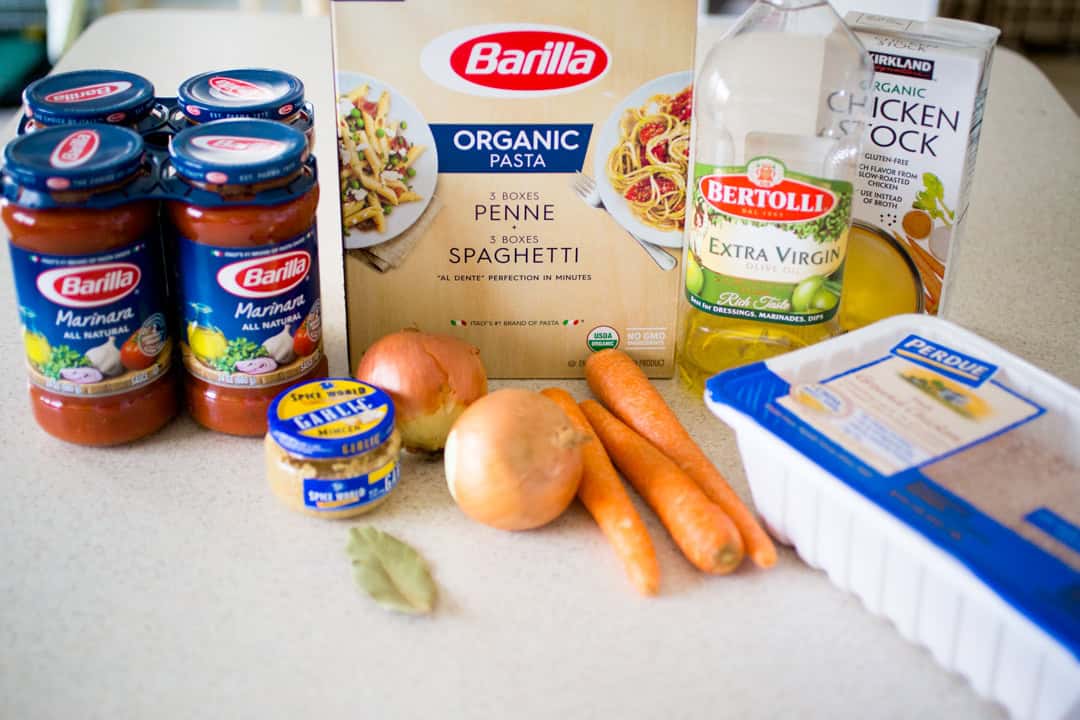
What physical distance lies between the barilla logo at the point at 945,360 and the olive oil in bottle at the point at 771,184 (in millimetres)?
103

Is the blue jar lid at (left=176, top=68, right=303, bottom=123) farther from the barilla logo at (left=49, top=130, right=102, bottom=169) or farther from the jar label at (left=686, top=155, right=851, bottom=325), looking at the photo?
the jar label at (left=686, top=155, right=851, bottom=325)

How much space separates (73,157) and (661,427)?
1.96 feet

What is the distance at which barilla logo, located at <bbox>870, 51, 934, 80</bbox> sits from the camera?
111 centimetres

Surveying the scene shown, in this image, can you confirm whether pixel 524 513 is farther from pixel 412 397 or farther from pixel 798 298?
pixel 798 298

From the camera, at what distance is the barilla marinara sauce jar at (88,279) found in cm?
93

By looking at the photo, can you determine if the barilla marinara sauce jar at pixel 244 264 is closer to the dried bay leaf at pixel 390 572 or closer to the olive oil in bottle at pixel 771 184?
the dried bay leaf at pixel 390 572

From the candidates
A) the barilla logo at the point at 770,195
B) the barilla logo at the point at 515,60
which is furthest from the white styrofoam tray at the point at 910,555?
the barilla logo at the point at 515,60

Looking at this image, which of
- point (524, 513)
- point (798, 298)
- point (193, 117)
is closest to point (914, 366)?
point (798, 298)

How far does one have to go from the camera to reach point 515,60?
3.47 ft

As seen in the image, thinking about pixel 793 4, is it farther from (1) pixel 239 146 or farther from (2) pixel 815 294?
(1) pixel 239 146

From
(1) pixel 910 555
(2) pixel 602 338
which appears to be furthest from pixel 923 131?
(1) pixel 910 555

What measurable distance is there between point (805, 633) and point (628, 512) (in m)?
0.19

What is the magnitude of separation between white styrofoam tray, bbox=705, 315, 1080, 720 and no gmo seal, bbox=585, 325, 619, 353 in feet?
0.82

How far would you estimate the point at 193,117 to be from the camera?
3.55ft
